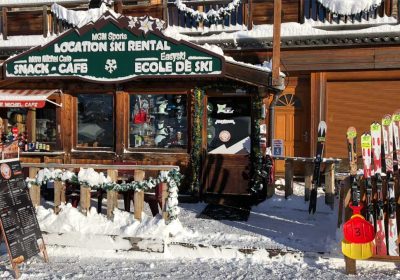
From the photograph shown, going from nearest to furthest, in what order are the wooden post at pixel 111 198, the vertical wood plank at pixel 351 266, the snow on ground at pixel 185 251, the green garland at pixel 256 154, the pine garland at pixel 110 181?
the vertical wood plank at pixel 351 266 → the snow on ground at pixel 185 251 → the pine garland at pixel 110 181 → the wooden post at pixel 111 198 → the green garland at pixel 256 154

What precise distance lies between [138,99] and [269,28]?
384 centimetres

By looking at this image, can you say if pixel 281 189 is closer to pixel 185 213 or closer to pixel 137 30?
pixel 185 213

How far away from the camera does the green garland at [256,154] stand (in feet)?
28.9

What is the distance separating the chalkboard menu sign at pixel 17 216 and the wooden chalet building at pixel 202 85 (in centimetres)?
347

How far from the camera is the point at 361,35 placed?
33.1ft

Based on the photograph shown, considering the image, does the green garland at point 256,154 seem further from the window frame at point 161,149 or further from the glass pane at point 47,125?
the glass pane at point 47,125

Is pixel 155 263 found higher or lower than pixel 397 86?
lower

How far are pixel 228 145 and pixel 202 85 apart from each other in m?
1.40

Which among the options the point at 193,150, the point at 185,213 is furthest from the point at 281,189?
the point at 185,213

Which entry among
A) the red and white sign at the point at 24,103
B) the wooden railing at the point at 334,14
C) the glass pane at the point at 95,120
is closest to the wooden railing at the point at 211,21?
the wooden railing at the point at 334,14

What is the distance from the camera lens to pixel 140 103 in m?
9.71

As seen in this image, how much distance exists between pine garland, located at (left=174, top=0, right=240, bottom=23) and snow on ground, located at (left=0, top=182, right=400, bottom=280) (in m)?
5.98

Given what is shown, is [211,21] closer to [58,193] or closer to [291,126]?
[291,126]

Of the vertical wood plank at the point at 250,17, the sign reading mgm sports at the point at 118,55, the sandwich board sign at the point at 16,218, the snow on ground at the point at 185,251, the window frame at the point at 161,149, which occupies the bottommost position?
the snow on ground at the point at 185,251
